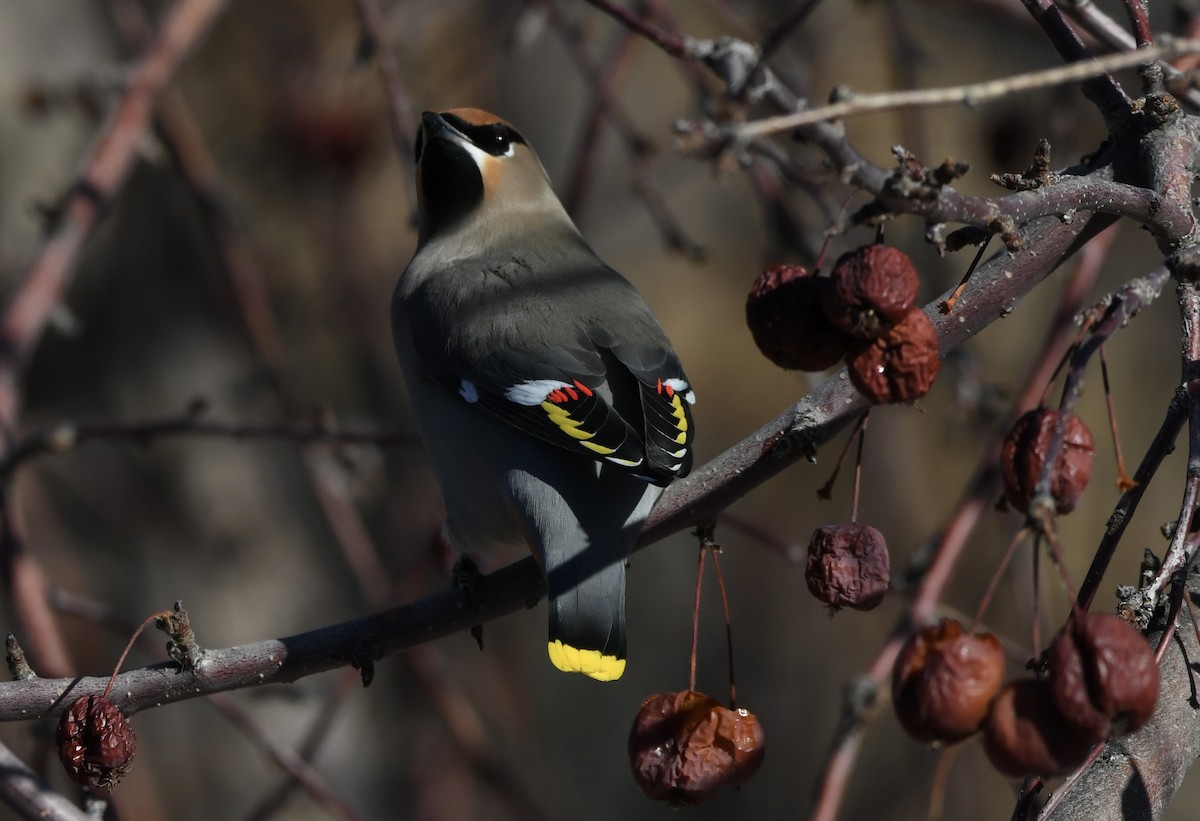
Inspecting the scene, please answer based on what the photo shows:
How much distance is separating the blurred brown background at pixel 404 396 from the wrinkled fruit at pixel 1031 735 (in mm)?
2003

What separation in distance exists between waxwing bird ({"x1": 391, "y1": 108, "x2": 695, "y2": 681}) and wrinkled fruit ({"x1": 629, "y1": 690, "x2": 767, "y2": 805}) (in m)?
0.32

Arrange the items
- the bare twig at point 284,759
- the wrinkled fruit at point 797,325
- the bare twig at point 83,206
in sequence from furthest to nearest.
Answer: the bare twig at point 83,206, the bare twig at point 284,759, the wrinkled fruit at point 797,325

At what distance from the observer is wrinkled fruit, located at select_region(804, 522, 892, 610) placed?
1811mm

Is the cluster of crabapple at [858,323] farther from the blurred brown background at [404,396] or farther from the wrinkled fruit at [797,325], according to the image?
the blurred brown background at [404,396]

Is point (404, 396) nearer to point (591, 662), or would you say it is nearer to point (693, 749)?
point (591, 662)

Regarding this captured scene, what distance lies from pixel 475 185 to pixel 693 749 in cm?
177

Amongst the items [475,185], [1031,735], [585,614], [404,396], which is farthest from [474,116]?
[404,396]

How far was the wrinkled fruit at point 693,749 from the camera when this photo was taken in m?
1.90

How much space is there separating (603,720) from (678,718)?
17.3 ft

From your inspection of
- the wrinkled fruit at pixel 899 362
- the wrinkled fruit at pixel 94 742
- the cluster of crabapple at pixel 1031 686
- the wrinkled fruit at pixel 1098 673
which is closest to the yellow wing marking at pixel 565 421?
the wrinkled fruit at pixel 899 362

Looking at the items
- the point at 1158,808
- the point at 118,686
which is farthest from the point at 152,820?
the point at 1158,808

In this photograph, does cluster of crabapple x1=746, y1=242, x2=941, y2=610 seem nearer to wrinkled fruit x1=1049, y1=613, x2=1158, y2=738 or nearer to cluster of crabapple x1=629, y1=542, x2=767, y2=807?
cluster of crabapple x1=629, y1=542, x2=767, y2=807

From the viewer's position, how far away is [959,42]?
600 cm

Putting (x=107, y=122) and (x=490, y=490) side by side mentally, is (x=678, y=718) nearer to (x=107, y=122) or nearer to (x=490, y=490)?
(x=490, y=490)
